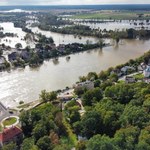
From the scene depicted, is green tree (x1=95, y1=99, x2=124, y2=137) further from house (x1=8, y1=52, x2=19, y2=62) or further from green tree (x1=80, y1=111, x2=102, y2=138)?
house (x1=8, y1=52, x2=19, y2=62)

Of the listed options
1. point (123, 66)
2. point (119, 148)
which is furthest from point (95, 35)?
point (119, 148)

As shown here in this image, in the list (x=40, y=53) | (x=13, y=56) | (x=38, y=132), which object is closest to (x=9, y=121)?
(x=38, y=132)

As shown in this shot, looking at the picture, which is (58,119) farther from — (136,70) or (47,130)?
(136,70)

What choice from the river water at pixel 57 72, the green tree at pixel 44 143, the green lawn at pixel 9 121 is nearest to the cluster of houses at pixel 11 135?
the green lawn at pixel 9 121

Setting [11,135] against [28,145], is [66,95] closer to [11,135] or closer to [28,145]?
[11,135]

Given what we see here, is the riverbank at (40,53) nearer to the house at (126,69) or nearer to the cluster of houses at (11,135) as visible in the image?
the house at (126,69)

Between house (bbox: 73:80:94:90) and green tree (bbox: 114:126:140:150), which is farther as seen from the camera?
house (bbox: 73:80:94:90)

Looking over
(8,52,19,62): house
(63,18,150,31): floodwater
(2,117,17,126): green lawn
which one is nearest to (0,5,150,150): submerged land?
(2,117,17,126): green lawn
